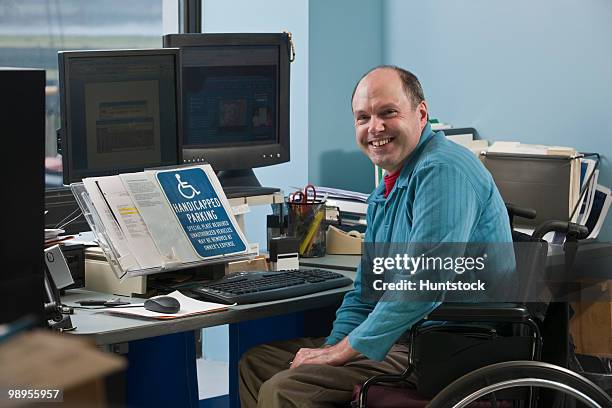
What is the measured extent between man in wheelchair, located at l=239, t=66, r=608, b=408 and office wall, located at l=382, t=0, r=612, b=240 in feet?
3.30

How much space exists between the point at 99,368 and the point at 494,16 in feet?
10.3

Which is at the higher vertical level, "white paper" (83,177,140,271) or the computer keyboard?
"white paper" (83,177,140,271)

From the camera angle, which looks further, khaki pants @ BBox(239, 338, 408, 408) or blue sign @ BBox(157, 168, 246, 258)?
blue sign @ BBox(157, 168, 246, 258)

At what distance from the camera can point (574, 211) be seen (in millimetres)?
3025

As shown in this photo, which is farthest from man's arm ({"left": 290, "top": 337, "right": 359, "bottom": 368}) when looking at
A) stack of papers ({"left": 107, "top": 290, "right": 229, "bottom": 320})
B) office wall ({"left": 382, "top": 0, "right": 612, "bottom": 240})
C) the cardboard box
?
the cardboard box

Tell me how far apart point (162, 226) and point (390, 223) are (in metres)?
0.56

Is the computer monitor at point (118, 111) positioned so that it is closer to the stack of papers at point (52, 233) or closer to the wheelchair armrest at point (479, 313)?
the stack of papers at point (52, 233)

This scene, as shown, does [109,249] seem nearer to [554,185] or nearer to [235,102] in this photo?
[235,102]

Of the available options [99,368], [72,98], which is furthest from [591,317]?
[99,368]

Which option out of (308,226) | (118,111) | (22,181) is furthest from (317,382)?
(22,181)

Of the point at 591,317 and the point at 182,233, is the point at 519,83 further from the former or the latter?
the point at 182,233

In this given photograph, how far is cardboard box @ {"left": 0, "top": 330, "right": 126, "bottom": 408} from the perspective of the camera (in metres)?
0.44

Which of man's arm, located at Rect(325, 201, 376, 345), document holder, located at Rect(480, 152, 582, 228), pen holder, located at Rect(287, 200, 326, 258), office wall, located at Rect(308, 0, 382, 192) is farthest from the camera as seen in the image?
office wall, located at Rect(308, 0, 382, 192)

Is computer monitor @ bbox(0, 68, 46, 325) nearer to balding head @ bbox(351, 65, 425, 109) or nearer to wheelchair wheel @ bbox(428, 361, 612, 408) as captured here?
wheelchair wheel @ bbox(428, 361, 612, 408)
